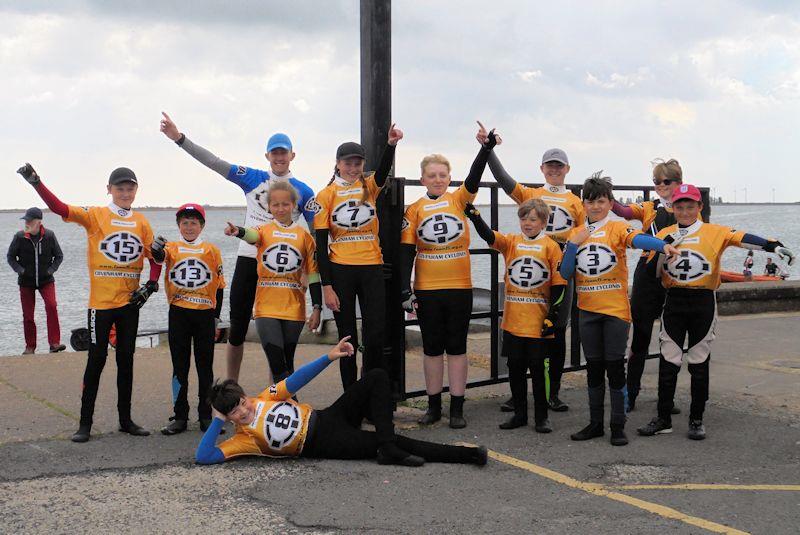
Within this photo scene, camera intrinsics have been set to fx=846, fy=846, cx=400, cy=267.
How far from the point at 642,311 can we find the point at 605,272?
0.88m

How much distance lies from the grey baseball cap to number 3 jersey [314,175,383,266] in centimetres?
152

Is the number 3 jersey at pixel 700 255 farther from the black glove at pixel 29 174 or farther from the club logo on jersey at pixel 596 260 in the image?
the black glove at pixel 29 174

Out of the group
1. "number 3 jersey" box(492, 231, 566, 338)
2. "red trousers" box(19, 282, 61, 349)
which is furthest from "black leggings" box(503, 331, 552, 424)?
"red trousers" box(19, 282, 61, 349)

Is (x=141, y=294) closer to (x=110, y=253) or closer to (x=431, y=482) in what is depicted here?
(x=110, y=253)

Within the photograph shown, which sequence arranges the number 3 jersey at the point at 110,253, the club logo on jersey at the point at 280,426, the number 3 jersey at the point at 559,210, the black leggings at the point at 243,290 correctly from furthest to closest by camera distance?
1. the number 3 jersey at the point at 559,210
2. the black leggings at the point at 243,290
3. the number 3 jersey at the point at 110,253
4. the club logo on jersey at the point at 280,426

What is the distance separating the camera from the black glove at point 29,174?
5270 mm

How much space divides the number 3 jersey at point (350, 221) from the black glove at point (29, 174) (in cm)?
180

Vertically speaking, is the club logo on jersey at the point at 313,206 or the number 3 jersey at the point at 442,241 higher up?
the club logo on jersey at the point at 313,206

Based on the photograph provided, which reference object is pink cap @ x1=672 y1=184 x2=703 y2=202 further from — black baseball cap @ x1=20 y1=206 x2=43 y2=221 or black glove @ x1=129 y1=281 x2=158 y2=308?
black baseball cap @ x1=20 y1=206 x2=43 y2=221

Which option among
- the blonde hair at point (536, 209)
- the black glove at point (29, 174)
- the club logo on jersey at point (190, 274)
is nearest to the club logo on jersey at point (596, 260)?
the blonde hair at point (536, 209)

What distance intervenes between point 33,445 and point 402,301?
265cm

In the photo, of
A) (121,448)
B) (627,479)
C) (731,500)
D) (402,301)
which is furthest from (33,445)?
(731,500)

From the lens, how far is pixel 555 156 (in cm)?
662

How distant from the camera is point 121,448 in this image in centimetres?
547
